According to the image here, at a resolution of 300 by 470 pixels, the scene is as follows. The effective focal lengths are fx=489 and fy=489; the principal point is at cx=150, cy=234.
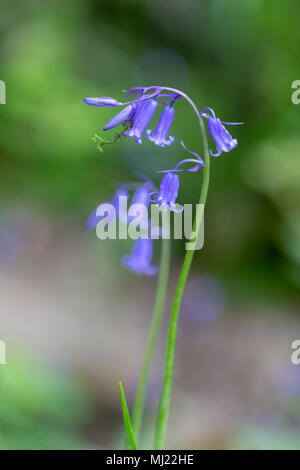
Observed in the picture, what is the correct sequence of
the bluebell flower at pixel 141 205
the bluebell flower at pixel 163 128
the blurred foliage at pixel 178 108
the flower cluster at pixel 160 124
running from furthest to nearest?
the blurred foliage at pixel 178 108 < the bluebell flower at pixel 141 205 < the bluebell flower at pixel 163 128 < the flower cluster at pixel 160 124

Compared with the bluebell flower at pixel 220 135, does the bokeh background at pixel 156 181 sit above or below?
above

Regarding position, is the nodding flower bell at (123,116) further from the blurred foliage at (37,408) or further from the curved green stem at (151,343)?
the blurred foliage at (37,408)

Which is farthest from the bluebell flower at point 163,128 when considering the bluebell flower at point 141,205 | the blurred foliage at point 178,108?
the blurred foliage at point 178,108

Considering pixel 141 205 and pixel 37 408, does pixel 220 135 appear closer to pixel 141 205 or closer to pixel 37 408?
pixel 141 205

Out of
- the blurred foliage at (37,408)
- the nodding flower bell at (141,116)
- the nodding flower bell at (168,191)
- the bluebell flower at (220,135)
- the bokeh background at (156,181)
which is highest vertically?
the bokeh background at (156,181)

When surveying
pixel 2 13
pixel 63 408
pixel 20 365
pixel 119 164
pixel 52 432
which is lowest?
pixel 52 432

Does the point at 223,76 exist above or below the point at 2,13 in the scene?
below

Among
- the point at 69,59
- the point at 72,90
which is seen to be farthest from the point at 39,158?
the point at 69,59

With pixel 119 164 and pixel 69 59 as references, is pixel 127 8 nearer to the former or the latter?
pixel 69 59
